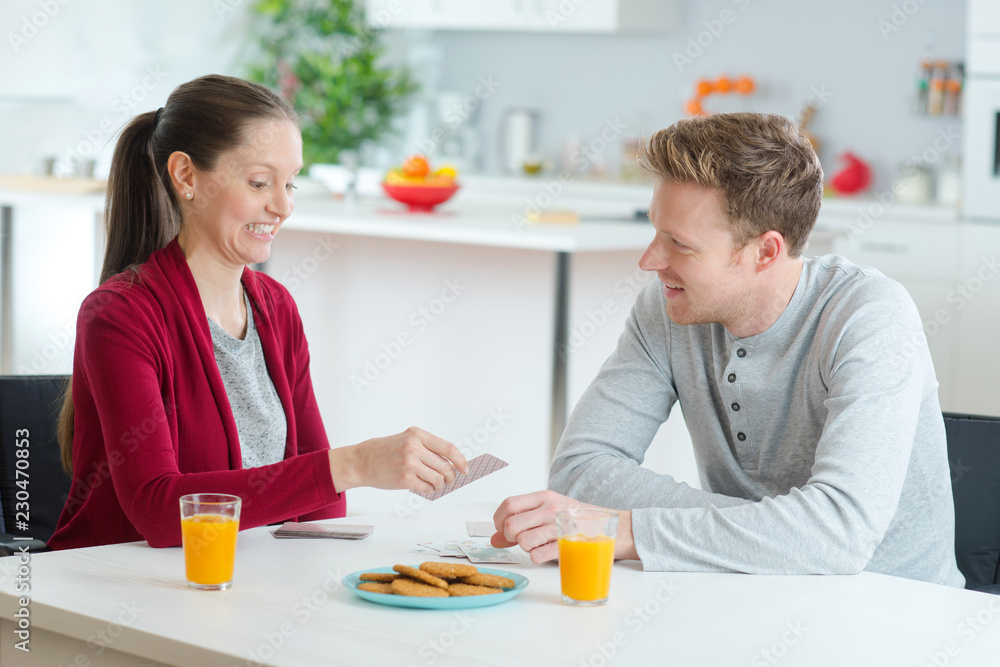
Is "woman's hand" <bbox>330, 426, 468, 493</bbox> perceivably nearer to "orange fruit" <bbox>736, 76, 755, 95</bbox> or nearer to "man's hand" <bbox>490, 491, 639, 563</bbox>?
"man's hand" <bbox>490, 491, 639, 563</bbox>

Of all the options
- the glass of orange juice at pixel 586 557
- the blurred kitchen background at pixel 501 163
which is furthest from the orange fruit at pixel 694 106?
the glass of orange juice at pixel 586 557

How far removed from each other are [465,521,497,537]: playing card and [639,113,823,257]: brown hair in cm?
48

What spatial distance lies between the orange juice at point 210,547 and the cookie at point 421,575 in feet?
0.54

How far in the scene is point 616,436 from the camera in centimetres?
163

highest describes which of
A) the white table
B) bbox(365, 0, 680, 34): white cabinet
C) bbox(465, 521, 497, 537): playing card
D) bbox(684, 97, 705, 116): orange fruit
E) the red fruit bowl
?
bbox(365, 0, 680, 34): white cabinet

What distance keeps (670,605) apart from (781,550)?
180 mm

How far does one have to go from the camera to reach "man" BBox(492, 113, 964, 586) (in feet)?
4.62

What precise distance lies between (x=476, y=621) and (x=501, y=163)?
5048 millimetres

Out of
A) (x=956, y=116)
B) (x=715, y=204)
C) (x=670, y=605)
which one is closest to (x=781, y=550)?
(x=670, y=605)

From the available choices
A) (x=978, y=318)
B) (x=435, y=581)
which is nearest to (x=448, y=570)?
(x=435, y=581)

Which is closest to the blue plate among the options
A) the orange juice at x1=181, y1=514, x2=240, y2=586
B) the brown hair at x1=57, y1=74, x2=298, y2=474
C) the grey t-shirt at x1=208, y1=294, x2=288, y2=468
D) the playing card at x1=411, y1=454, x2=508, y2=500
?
the orange juice at x1=181, y1=514, x2=240, y2=586

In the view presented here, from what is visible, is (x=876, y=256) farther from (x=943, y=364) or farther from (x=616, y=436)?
(x=616, y=436)

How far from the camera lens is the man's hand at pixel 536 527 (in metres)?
1.31

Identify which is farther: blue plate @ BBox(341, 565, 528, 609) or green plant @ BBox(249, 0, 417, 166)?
green plant @ BBox(249, 0, 417, 166)
